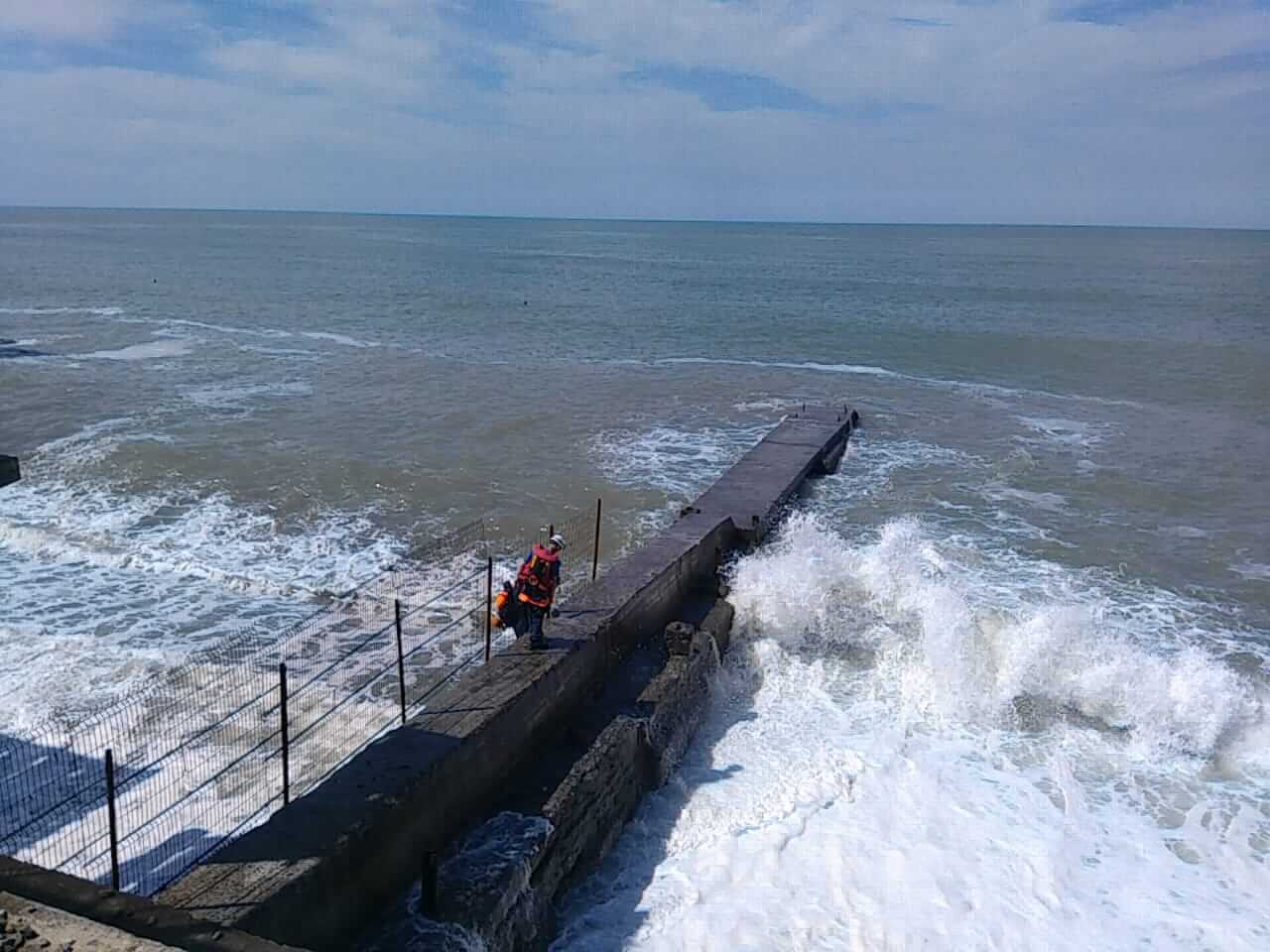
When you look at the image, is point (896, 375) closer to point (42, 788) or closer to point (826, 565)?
point (826, 565)

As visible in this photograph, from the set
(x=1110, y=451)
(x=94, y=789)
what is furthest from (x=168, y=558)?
(x=1110, y=451)

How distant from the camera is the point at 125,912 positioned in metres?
5.06

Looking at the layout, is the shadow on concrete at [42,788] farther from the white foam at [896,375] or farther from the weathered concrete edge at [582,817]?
the white foam at [896,375]

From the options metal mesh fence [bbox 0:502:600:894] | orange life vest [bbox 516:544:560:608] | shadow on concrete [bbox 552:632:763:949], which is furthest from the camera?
orange life vest [bbox 516:544:560:608]

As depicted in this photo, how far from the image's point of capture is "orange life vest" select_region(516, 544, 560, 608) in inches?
400

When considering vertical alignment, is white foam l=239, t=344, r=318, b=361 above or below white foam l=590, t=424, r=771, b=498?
above

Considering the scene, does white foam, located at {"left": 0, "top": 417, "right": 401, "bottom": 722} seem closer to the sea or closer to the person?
the sea

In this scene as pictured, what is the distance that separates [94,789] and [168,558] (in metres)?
6.96

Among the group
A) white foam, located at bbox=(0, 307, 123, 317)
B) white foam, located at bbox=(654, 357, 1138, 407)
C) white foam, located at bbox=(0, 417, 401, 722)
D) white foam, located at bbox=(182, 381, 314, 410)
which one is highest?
white foam, located at bbox=(0, 307, 123, 317)

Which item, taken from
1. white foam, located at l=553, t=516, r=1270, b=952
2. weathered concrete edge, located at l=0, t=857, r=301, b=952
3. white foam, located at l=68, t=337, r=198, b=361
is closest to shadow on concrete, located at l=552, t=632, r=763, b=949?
white foam, located at l=553, t=516, r=1270, b=952

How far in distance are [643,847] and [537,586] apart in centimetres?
273

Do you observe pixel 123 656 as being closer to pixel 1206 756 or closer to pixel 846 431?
pixel 1206 756

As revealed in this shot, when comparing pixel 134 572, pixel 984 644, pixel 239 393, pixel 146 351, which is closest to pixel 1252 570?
pixel 984 644

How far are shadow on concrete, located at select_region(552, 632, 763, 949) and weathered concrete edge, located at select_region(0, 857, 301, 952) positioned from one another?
3822mm
